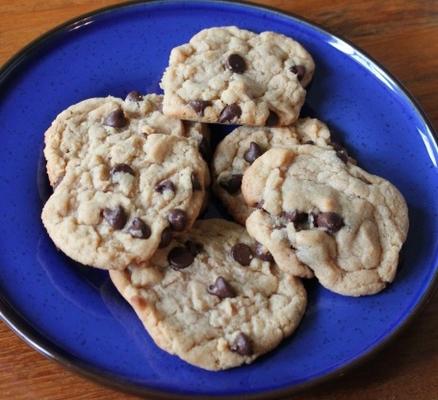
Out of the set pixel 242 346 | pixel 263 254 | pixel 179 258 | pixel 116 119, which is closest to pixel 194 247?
pixel 179 258

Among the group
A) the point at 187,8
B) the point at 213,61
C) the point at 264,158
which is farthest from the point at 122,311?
the point at 187,8

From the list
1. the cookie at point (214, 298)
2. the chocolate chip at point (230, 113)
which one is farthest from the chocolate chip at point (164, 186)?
the chocolate chip at point (230, 113)

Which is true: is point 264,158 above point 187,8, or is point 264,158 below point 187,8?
below

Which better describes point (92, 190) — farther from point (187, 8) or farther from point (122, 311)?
point (187, 8)

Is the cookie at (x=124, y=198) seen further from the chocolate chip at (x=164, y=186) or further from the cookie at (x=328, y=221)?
the cookie at (x=328, y=221)

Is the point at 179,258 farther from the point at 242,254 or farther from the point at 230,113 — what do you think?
the point at 230,113

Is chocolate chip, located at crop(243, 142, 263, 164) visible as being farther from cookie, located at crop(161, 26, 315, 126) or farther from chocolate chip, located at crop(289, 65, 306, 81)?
chocolate chip, located at crop(289, 65, 306, 81)
